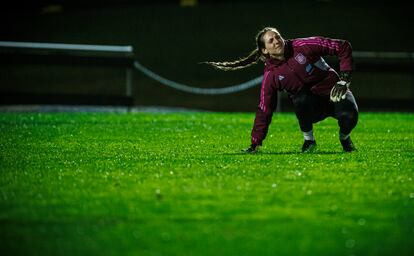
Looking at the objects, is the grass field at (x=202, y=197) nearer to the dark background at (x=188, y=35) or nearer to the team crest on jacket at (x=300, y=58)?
the team crest on jacket at (x=300, y=58)

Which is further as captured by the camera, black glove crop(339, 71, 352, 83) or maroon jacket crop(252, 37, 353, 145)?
maroon jacket crop(252, 37, 353, 145)

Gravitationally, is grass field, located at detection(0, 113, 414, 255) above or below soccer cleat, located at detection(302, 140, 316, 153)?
above

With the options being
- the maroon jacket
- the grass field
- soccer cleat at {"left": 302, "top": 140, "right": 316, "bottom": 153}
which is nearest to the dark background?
soccer cleat at {"left": 302, "top": 140, "right": 316, "bottom": 153}

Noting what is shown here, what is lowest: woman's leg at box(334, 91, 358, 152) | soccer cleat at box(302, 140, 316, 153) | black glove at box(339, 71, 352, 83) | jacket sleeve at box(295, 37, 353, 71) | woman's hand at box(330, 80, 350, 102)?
soccer cleat at box(302, 140, 316, 153)

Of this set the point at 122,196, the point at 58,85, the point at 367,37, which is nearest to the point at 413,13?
the point at 367,37

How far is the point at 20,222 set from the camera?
6309 mm

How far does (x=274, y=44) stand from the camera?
10109 millimetres

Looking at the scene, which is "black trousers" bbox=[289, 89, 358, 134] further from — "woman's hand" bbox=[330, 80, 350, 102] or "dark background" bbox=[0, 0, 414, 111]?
"dark background" bbox=[0, 0, 414, 111]

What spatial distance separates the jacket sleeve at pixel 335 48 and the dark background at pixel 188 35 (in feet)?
36.9

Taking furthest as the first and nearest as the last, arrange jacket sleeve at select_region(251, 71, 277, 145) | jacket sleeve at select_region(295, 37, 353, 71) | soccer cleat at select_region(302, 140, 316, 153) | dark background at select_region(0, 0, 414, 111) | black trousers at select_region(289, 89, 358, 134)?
dark background at select_region(0, 0, 414, 111), soccer cleat at select_region(302, 140, 316, 153), black trousers at select_region(289, 89, 358, 134), jacket sleeve at select_region(251, 71, 277, 145), jacket sleeve at select_region(295, 37, 353, 71)

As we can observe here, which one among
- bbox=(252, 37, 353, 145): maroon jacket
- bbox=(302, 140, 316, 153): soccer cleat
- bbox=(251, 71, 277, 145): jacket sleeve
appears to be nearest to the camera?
bbox=(252, 37, 353, 145): maroon jacket

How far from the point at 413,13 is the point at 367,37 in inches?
228

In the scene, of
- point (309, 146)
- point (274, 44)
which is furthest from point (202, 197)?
point (309, 146)

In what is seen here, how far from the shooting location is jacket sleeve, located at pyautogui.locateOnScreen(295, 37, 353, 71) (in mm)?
10039
